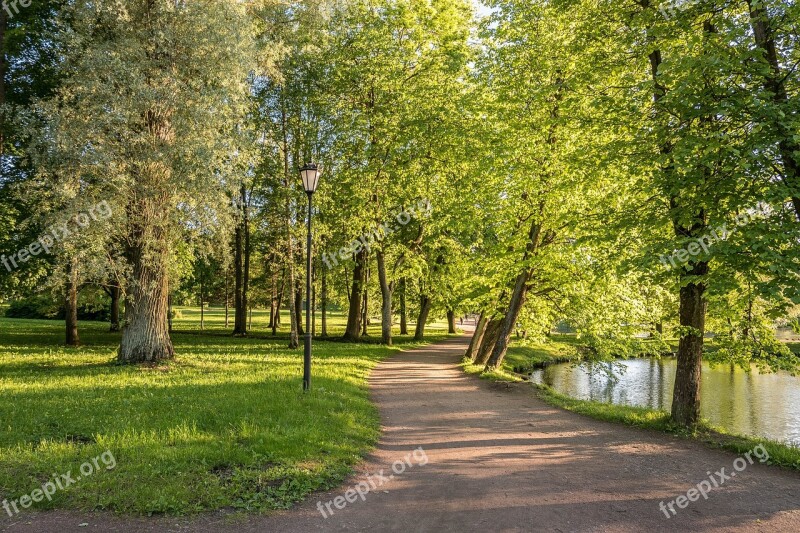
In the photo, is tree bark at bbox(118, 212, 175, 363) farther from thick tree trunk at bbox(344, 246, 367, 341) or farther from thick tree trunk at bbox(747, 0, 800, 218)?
thick tree trunk at bbox(747, 0, 800, 218)

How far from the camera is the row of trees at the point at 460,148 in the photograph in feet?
26.8

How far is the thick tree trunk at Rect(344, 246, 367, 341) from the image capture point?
92.0 ft

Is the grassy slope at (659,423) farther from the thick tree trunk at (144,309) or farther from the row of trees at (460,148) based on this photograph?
the thick tree trunk at (144,309)

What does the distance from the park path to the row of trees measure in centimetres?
240

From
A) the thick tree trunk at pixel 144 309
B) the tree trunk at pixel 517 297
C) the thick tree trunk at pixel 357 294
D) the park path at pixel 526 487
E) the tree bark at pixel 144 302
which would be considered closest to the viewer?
the park path at pixel 526 487

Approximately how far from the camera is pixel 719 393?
20.3m

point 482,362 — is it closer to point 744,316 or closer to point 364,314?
point 744,316

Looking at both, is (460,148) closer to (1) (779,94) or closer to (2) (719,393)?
(1) (779,94)

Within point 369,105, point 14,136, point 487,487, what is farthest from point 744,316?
point 14,136

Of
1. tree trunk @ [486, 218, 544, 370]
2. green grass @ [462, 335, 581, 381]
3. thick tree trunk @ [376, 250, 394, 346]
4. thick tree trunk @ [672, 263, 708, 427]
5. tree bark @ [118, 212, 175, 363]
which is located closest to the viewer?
thick tree trunk @ [672, 263, 708, 427]

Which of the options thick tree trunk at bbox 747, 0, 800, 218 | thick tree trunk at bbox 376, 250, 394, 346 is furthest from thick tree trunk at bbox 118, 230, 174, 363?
thick tree trunk at bbox 747, 0, 800, 218

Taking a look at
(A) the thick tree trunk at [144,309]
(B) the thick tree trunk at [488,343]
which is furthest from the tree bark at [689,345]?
(A) the thick tree trunk at [144,309]

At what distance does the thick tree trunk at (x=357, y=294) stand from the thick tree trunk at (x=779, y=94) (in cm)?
2163

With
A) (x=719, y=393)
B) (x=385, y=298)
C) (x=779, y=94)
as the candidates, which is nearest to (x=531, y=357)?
(x=385, y=298)
